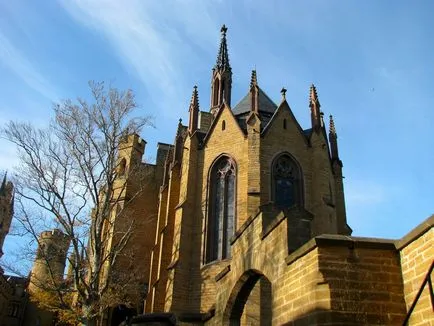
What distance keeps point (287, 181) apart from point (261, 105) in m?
5.85

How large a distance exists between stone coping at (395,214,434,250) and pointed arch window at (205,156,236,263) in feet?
39.6

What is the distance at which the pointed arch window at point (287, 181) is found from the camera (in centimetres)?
1928

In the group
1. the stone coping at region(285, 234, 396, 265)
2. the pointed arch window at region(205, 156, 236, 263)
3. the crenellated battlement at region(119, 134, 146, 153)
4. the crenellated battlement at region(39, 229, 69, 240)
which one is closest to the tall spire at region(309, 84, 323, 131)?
the pointed arch window at region(205, 156, 236, 263)

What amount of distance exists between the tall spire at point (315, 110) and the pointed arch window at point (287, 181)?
7.93 ft

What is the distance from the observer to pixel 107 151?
1627cm

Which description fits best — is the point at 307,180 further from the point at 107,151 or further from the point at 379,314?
the point at 379,314

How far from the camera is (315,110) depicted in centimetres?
2191

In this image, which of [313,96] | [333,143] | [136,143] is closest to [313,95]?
[313,96]

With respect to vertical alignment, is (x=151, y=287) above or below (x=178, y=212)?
below

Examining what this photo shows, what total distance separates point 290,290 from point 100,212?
1009cm

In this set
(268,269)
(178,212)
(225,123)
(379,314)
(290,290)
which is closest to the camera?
(379,314)

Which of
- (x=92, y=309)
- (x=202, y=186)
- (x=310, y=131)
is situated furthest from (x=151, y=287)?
(x=310, y=131)

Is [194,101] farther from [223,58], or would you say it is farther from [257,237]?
[257,237]

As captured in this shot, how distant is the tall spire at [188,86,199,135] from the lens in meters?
21.4
